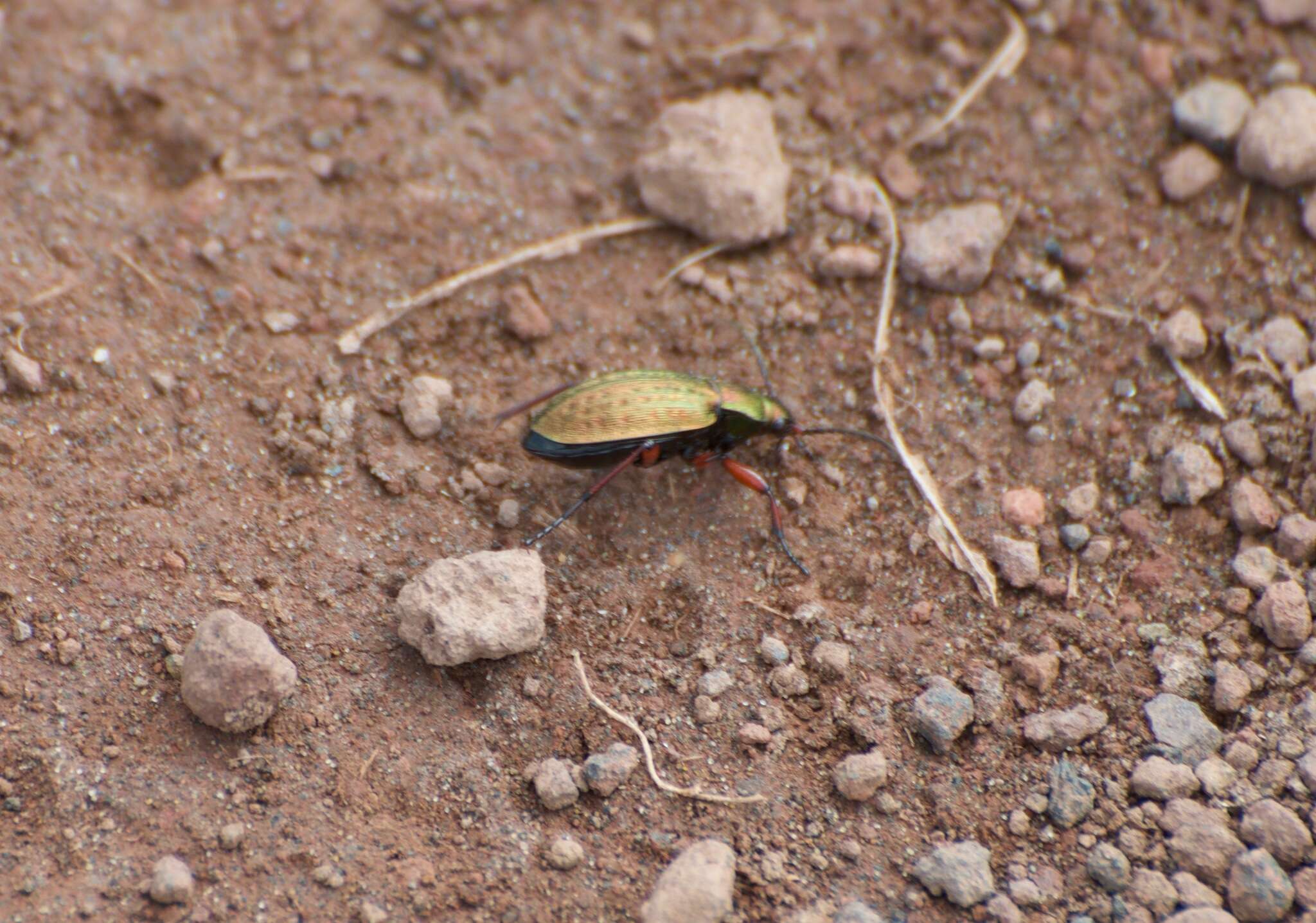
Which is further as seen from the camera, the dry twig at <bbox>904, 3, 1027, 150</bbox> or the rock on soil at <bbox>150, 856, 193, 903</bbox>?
the dry twig at <bbox>904, 3, 1027, 150</bbox>

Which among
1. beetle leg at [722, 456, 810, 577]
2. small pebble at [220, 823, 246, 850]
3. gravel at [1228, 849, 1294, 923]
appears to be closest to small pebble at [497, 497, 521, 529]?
beetle leg at [722, 456, 810, 577]

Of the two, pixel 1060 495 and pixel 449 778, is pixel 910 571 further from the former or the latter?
pixel 449 778

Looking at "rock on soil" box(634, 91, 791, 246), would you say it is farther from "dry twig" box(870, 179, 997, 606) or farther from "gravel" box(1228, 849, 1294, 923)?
"gravel" box(1228, 849, 1294, 923)

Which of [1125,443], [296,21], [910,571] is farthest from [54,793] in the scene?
[1125,443]

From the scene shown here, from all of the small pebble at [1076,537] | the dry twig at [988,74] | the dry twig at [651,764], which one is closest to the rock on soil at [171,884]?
the dry twig at [651,764]

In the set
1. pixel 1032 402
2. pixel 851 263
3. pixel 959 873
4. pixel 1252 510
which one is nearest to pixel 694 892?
pixel 959 873

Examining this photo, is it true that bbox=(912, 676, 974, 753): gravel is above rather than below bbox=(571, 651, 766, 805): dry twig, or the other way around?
above

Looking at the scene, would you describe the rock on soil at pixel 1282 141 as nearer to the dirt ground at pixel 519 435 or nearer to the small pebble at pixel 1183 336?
the dirt ground at pixel 519 435
